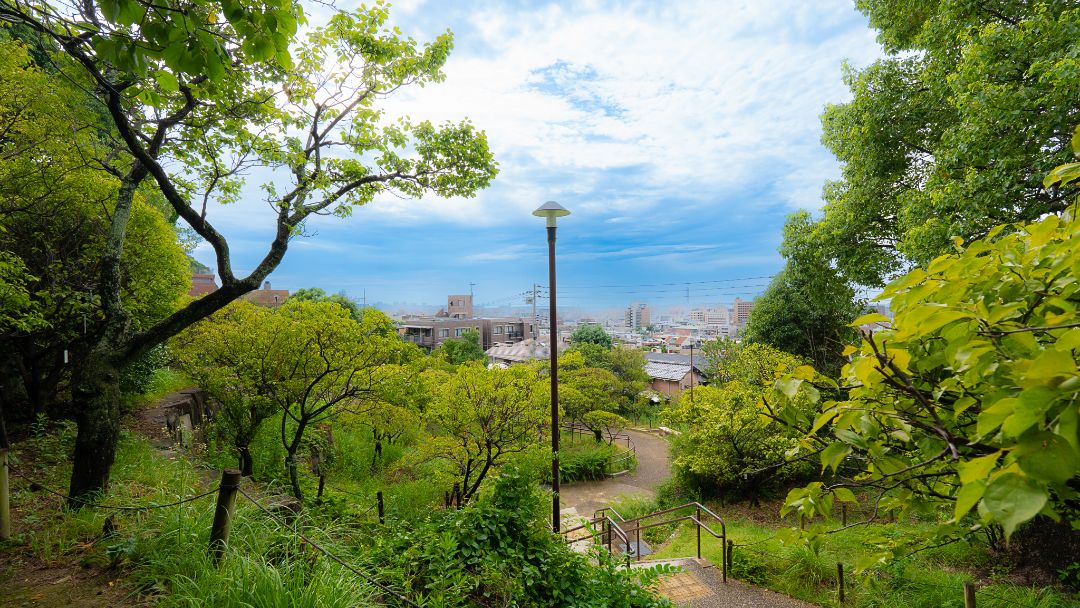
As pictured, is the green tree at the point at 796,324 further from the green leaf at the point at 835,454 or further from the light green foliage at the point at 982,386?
the green leaf at the point at 835,454

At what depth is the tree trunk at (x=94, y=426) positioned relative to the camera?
472cm

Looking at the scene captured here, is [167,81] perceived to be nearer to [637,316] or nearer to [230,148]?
[230,148]

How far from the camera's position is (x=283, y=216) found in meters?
5.68

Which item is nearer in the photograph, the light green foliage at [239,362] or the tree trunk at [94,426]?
the tree trunk at [94,426]

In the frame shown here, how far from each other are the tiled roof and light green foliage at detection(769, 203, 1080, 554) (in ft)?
101

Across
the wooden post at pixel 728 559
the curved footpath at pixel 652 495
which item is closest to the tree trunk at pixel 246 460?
the curved footpath at pixel 652 495

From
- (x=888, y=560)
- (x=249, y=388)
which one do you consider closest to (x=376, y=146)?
(x=249, y=388)

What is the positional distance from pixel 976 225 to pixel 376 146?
A: 7.76m

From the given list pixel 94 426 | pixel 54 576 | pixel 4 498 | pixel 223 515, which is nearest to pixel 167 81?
pixel 223 515

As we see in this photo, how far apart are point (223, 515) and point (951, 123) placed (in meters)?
10.8

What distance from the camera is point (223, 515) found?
3219 mm

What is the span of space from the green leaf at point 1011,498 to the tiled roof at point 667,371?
3163 centimetres

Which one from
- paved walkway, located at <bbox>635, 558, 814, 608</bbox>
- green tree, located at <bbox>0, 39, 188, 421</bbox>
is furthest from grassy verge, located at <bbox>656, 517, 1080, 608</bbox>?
green tree, located at <bbox>0, 39, 188, 421</bbox>

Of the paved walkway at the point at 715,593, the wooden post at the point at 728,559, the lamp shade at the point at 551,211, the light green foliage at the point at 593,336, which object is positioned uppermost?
the lamp shade at the point at 551,211
